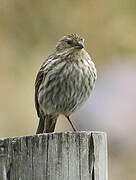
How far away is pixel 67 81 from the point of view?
662cm

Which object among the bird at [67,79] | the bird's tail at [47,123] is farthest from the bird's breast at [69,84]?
the bird's tail at [47,123]

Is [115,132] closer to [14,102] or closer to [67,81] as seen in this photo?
[14,102]

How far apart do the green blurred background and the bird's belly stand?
2963 mm

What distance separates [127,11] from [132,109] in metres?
1.94

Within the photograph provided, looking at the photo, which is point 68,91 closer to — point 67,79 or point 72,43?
point 67,79

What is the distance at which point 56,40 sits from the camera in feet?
36.7

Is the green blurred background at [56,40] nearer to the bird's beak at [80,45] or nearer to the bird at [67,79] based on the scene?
the bird at [67,79]

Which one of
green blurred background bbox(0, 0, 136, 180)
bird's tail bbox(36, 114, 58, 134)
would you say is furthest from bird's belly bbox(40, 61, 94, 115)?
green blurred background bbox(0, 0, 136, 180)

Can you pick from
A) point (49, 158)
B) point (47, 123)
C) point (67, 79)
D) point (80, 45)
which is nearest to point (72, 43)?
point (80, 45)

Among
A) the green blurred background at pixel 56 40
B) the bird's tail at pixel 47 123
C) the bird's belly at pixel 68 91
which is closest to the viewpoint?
the bird's belly at pixel 68 91

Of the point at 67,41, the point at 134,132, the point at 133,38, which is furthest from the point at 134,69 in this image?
the point at 67,41

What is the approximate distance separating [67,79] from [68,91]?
4.6 inches

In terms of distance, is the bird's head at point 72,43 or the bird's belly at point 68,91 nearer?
the bird's belly at point 68,91

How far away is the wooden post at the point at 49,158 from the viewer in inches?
161
